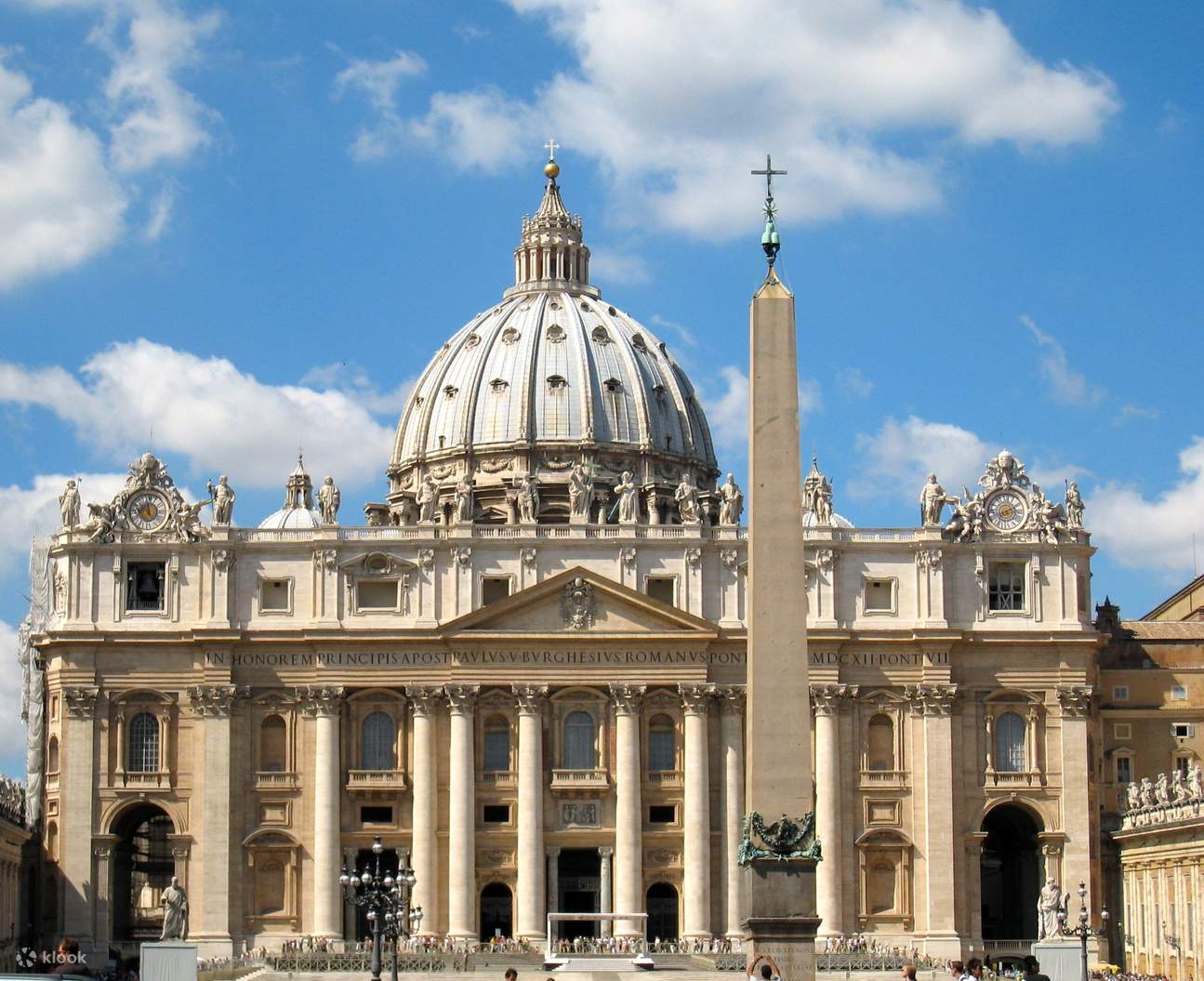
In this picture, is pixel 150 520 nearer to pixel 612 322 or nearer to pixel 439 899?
pixel 439 899

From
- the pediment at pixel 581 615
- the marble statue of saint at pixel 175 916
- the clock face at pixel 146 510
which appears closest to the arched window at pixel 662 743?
the pediment at pixel 581 615

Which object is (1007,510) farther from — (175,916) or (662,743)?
(175,916)

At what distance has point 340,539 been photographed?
310 feet

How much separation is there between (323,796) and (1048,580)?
28.6 meters

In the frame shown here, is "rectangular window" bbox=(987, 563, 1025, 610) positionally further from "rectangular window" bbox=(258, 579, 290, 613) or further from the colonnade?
"rectangular window" bbox=(258, 579, 290, 613)

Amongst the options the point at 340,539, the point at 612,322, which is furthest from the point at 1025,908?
the point at 612,322

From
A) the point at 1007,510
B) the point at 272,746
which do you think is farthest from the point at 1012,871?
the point at 272,746

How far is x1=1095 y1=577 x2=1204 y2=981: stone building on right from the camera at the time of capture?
84250 mm

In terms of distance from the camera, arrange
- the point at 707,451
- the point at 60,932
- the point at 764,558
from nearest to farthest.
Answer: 1. the point at 764,558
2. the point at 60,932
3. the point at 707,451

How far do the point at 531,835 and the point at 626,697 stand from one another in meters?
6.16

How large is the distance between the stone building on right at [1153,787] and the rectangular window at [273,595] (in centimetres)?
3109

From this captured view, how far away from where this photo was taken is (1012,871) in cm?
9900

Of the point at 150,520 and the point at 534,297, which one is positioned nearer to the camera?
the point at 150,520

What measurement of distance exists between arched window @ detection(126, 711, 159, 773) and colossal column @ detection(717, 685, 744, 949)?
21.2 meters
